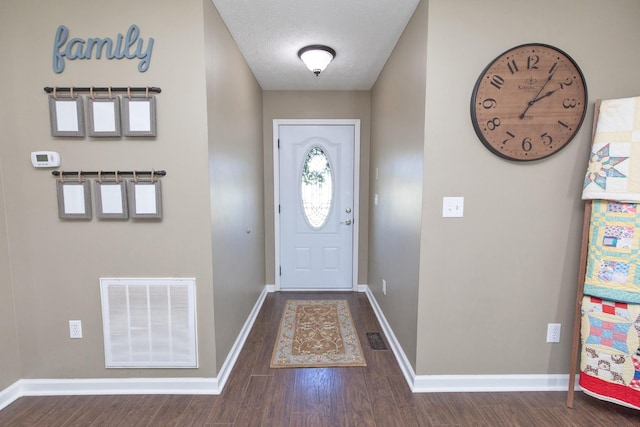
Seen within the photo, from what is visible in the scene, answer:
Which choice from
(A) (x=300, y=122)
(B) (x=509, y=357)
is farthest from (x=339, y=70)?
(B) (x=509, y=357)

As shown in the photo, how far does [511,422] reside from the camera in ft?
5.53

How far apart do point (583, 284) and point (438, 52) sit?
1623 millimetres

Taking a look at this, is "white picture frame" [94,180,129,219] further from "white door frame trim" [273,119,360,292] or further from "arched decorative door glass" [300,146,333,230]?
"arched decorative door glass" [300,146,333,230]

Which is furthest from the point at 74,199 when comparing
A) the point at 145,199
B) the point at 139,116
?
the point at 139,116

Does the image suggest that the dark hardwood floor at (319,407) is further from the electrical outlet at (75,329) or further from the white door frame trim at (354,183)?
the white door frame trim at (354,183)

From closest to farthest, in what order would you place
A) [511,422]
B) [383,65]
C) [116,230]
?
[511,422], [116,230], [383,65]

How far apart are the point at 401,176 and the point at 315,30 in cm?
125

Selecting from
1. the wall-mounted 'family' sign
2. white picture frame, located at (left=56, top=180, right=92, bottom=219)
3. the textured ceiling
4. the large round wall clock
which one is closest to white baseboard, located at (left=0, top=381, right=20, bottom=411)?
white picture frame, located at (left=56, top=180, right=92, bottom=219)

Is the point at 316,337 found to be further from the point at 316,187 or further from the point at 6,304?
the point at 6,304

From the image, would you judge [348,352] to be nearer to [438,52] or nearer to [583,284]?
[583,284]

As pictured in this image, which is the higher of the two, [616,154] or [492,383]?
[616,154]

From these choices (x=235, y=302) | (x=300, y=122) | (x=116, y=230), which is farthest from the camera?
(x=300, y=122)

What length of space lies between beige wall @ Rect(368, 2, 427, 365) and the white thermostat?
7.25ft

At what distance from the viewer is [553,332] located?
1.91 m
